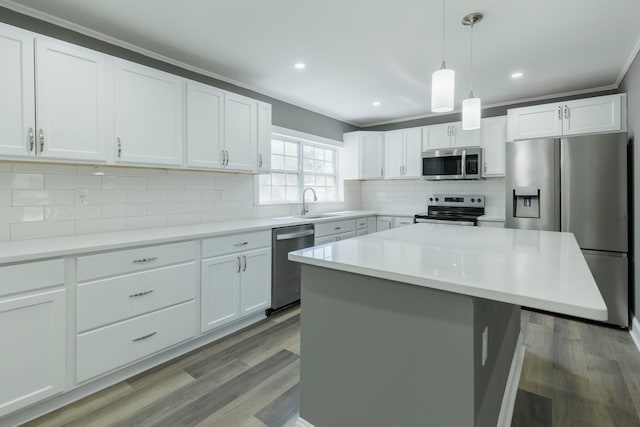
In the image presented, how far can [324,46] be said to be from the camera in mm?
2689

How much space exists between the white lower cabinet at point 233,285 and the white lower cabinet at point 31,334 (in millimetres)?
930

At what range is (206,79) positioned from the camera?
326cm

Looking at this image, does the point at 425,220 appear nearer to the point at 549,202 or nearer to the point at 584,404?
the point at 549,202

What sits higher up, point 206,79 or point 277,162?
point 206,79

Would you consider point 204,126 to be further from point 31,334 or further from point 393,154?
point 393,154

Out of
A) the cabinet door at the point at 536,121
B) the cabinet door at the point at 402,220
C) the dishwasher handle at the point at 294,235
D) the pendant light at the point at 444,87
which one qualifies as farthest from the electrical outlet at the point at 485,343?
the cabinet door at the point at 402,220

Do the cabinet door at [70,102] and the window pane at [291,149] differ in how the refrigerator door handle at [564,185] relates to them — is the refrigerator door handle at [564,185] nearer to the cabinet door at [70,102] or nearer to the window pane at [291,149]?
the window pane at [291,149]

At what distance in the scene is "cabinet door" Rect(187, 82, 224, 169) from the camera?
2.79m

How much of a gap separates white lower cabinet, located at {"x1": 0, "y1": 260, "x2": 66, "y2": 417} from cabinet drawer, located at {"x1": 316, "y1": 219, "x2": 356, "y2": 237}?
243cm

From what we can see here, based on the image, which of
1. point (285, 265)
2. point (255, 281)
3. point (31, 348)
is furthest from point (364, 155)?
point (31, 348)

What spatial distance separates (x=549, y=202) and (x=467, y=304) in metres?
2.90

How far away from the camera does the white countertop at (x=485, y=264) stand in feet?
3.17

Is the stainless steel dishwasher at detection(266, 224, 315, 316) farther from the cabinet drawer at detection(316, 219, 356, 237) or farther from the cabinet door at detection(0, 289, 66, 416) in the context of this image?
the cabinet door at detection(0, 289, 66, 416)

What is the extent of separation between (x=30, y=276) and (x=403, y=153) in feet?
14.5
